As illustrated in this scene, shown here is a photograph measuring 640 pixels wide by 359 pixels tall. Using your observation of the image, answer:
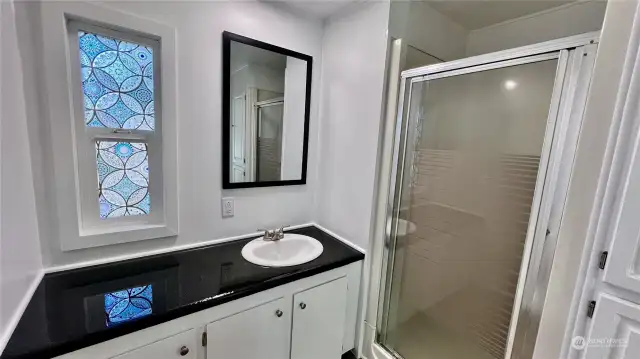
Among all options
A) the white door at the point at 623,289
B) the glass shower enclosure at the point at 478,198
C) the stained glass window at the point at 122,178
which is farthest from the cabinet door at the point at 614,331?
the stained glass window at the point at 122,178

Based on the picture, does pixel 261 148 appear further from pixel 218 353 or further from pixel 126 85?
pixel 218 353

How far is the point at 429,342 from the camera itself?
1466 mm

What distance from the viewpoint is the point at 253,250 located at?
1536 mm

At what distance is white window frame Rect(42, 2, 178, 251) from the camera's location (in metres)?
1.10

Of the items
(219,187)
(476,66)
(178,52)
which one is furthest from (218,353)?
(476,66)

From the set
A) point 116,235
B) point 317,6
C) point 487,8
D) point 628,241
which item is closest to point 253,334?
point 116,235

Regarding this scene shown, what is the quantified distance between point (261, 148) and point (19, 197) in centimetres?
106

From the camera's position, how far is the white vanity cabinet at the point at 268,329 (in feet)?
3.28

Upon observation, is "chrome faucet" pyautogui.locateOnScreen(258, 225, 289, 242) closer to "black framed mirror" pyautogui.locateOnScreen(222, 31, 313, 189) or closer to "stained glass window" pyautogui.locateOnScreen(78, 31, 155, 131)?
"black framed mirror" pyautogui.locateOnScreen(222, 31, 313, 189)

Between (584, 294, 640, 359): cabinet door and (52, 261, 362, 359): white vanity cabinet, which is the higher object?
(584, 294, 640, 359): cabinet door

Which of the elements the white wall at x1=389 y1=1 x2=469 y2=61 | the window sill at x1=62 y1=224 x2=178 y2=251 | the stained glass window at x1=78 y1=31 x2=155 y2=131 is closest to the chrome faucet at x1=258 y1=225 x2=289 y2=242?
the window sill at x1=62 y1=224 x2=178 y2=251

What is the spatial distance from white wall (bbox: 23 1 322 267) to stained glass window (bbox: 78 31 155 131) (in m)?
0.15

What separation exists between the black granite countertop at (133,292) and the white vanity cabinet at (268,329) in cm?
5

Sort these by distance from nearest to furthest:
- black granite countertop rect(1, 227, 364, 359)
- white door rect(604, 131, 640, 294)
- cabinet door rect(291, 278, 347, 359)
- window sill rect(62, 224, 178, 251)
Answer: white door rect(604, 131, 640, 294) → black granite countertop rect(1, 227, 364, 359) → window sill rect(62, 224, 178, 251) → cabinet door rect(291, 278, 347, 359)
